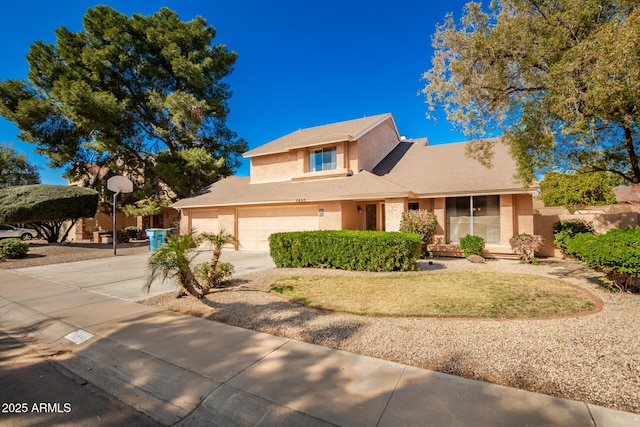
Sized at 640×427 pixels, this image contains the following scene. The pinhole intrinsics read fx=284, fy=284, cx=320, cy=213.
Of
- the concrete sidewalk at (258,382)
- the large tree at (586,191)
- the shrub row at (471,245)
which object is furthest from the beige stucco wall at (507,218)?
the large tree at (586,191)

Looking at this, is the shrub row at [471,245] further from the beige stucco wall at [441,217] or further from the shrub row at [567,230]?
the shrub row at [567,230]

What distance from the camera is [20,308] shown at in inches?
251

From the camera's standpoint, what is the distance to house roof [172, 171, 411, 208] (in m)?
13.4

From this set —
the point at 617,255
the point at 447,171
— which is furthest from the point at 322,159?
the point at 617,255

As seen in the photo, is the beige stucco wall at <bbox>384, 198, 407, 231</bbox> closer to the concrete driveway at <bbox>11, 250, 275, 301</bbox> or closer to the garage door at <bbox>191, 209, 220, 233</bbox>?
the concrete driveway at <bbox>11, 250, 275, 301</bbox>

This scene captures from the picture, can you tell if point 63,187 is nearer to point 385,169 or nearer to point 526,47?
point 385,169

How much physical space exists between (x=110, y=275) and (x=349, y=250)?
8.46 meters

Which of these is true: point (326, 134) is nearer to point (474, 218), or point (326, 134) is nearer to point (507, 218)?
point (474, 218)

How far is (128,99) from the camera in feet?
75.6

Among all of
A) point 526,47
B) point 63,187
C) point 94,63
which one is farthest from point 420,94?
point 94,63

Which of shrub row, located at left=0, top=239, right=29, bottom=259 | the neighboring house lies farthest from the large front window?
shrub row, located at left=0, top=239, right=29, bottom=259

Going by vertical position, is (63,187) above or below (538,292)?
above

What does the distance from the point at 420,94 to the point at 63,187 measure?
2209cm

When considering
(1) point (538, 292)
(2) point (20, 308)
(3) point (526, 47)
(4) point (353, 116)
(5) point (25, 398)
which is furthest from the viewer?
(4) point (353, 116)
